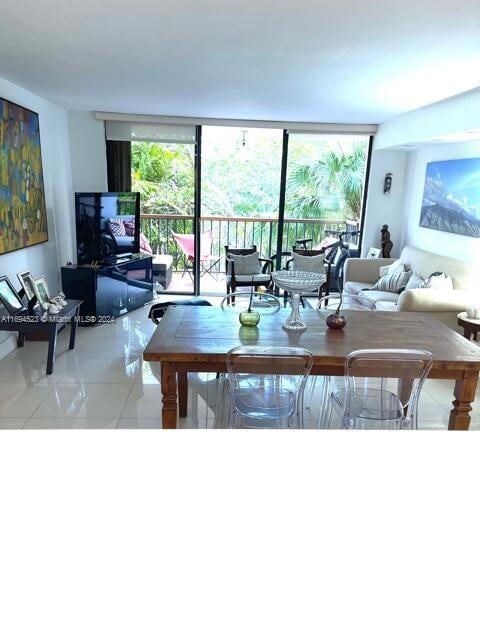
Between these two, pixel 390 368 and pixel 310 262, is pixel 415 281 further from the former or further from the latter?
pixel 390 368

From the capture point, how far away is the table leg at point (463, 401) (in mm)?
2422

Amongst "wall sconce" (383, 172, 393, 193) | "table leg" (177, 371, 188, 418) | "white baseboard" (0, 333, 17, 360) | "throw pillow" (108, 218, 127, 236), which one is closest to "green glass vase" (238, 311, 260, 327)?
"table leg" (177, 371, 188, 418)

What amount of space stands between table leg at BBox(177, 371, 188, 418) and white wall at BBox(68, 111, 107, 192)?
3697mm

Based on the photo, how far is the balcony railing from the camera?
646cm

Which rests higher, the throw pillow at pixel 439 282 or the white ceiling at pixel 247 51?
the white ceiling at pixel 247 51

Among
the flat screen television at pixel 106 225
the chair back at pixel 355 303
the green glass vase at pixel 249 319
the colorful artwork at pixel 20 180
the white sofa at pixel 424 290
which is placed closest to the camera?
the green glass vase at pixel 249 319

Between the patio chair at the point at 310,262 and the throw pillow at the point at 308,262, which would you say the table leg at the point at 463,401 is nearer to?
the patio chair at the point at 310,262

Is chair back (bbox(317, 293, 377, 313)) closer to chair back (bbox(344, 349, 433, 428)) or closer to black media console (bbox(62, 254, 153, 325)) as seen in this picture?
black media console (bbox(62, 254, 153, 325))

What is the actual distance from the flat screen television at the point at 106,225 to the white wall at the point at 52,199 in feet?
1.02

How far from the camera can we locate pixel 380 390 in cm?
263

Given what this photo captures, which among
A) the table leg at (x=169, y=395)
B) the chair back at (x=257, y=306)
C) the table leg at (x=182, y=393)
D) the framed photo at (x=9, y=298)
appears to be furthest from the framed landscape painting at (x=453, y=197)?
the framed photo at (x=9, y=298)
